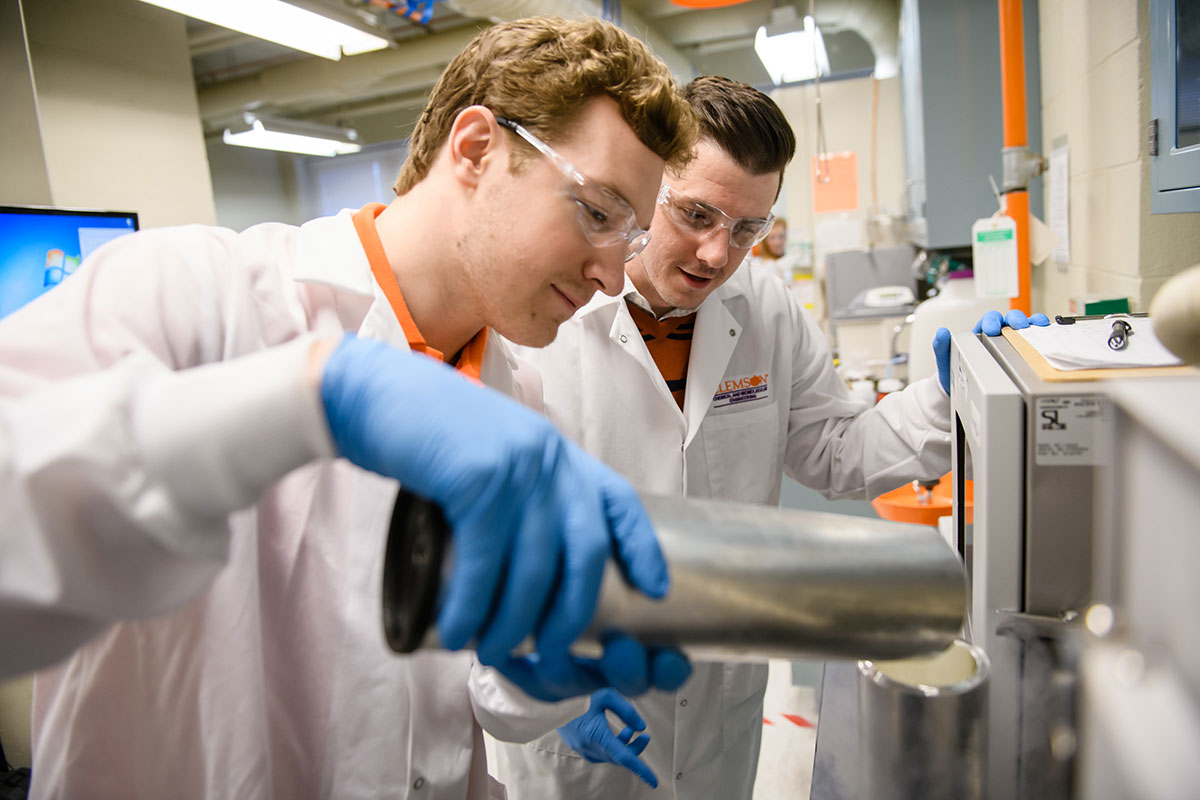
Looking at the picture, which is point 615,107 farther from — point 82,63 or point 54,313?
point 82,63

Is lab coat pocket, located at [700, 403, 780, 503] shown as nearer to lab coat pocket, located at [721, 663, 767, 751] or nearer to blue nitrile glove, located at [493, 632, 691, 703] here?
lab coat pocket, located at [721, 663, 767, 751]

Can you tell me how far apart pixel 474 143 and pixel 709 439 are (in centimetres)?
76

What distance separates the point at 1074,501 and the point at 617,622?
47cm

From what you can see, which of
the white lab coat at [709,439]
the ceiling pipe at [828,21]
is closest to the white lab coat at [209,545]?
the white lab coat at [709,439]

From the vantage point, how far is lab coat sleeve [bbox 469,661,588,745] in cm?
94

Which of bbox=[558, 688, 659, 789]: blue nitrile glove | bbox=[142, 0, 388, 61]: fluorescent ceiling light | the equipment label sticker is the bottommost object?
bbox=[558, 688, 659, 789]: blue nitrile glove

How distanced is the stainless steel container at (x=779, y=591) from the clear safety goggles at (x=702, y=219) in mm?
864

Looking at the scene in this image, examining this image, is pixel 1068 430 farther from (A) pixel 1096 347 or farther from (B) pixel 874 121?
(B) pixel 874 121

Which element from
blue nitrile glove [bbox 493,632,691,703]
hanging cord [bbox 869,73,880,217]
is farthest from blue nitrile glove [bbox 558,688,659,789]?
hanging cord [bbox 869,73,880,217]

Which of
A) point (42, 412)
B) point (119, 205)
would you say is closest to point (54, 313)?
point (42, 412)

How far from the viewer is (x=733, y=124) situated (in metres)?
1.31

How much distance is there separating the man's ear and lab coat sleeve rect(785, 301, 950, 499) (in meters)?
0.89

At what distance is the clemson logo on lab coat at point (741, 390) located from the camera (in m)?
1.48

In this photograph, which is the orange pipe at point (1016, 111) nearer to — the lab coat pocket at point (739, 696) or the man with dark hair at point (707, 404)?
the man with dark hair at point (707, 404)
